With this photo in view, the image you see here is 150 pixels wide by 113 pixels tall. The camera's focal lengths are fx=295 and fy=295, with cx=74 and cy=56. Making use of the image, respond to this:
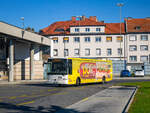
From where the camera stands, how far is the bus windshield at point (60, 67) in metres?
25.8

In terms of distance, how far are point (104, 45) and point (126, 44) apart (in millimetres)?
5406

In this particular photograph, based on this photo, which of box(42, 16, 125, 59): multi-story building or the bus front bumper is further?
box(42, 16, 125, 59): multi-story building

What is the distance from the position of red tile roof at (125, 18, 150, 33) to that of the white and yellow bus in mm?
43856

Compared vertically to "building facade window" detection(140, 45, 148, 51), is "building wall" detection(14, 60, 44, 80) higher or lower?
lower

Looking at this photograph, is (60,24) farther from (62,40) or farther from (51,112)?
(51,112)

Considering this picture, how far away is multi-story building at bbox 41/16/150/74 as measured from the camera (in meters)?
72.1

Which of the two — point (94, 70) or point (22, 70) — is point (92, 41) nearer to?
point (22, 70)

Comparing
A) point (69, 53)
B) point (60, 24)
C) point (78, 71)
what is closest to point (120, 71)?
point (69, 53)

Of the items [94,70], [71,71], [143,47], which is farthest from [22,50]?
[143,47]

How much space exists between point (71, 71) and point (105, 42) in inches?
1882

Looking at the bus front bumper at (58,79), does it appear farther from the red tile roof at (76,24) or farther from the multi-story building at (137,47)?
the multi-story building at (137,47)

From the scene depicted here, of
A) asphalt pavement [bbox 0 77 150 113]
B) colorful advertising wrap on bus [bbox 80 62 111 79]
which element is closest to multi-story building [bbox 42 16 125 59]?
colorful advertising wrap on bus [bbox 80 62 111 79]

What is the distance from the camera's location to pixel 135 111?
10.3 m

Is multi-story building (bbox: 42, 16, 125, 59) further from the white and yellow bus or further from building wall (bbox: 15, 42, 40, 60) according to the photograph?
the white and yellow bus
